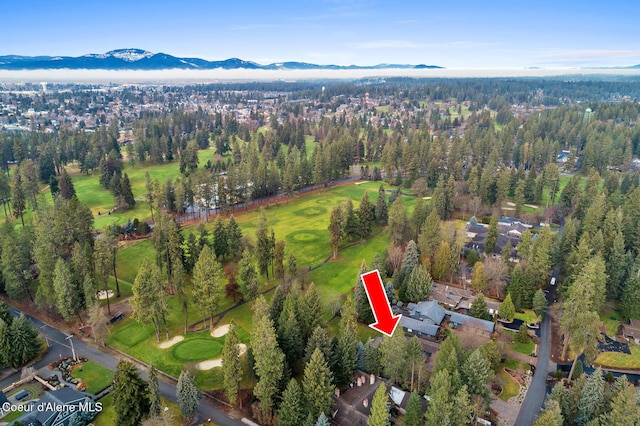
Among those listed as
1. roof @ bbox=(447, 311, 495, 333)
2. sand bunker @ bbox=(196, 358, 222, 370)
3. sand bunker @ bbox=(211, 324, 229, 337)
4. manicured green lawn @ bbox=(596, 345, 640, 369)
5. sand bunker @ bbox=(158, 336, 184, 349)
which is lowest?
manicured green lawn @ bbox=(596, 345, 640, 369)

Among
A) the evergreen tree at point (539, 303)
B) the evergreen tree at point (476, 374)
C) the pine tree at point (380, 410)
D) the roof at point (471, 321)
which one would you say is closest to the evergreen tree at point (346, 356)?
the pine tree at point (380, 410)

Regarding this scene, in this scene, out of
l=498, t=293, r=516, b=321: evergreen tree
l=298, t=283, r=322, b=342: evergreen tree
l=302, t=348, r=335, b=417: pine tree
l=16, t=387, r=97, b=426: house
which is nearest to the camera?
l=16, t=387, r=97, b=426: house

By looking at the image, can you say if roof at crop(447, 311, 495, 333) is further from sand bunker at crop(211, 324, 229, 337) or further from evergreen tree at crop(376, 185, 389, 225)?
evergreen tree at crop(376, 185, 389, 225)

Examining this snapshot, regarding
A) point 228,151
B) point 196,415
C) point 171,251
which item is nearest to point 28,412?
point 196,415

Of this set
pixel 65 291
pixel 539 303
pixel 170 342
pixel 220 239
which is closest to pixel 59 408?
pixel 170 342

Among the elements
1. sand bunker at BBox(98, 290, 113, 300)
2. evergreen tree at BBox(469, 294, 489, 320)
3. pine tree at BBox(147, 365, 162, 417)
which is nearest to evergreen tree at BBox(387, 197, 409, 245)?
evergreen tree at BBox(469, 294, 489, 320)
